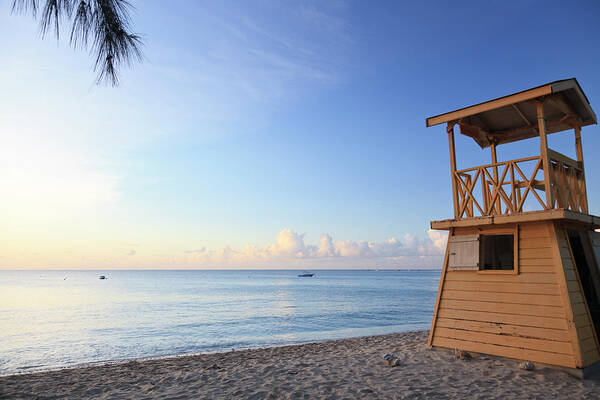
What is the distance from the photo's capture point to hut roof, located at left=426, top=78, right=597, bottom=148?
25.6 ft

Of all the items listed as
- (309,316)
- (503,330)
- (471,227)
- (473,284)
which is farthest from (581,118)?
(309,316)

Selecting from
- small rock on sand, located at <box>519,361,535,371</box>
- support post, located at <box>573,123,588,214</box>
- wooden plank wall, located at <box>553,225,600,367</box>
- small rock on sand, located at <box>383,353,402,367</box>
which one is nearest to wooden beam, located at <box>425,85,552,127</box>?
support post, located at <box>573,123,588,214</box>

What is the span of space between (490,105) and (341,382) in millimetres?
6801

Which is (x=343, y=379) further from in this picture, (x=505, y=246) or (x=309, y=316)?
(x=309, y=316)

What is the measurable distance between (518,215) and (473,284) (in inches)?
73.7

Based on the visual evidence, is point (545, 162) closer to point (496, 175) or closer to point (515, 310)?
point (496, 175)

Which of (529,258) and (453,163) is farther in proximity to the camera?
(453,163)

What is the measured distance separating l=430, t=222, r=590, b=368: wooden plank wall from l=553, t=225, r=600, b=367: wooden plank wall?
0.10m

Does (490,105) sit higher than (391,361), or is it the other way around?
(490,105)

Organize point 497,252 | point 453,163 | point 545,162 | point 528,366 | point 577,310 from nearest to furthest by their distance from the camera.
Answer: point 528,366 < point 577,310 < point 545,162 < point 453,163 < point 497,252

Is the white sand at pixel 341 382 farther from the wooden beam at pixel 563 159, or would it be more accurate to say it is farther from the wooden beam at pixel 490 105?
the wooden beam at pixel 490 105

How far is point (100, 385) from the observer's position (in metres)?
7.81

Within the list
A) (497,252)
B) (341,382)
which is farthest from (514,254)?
(341,382)

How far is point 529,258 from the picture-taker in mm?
7617
